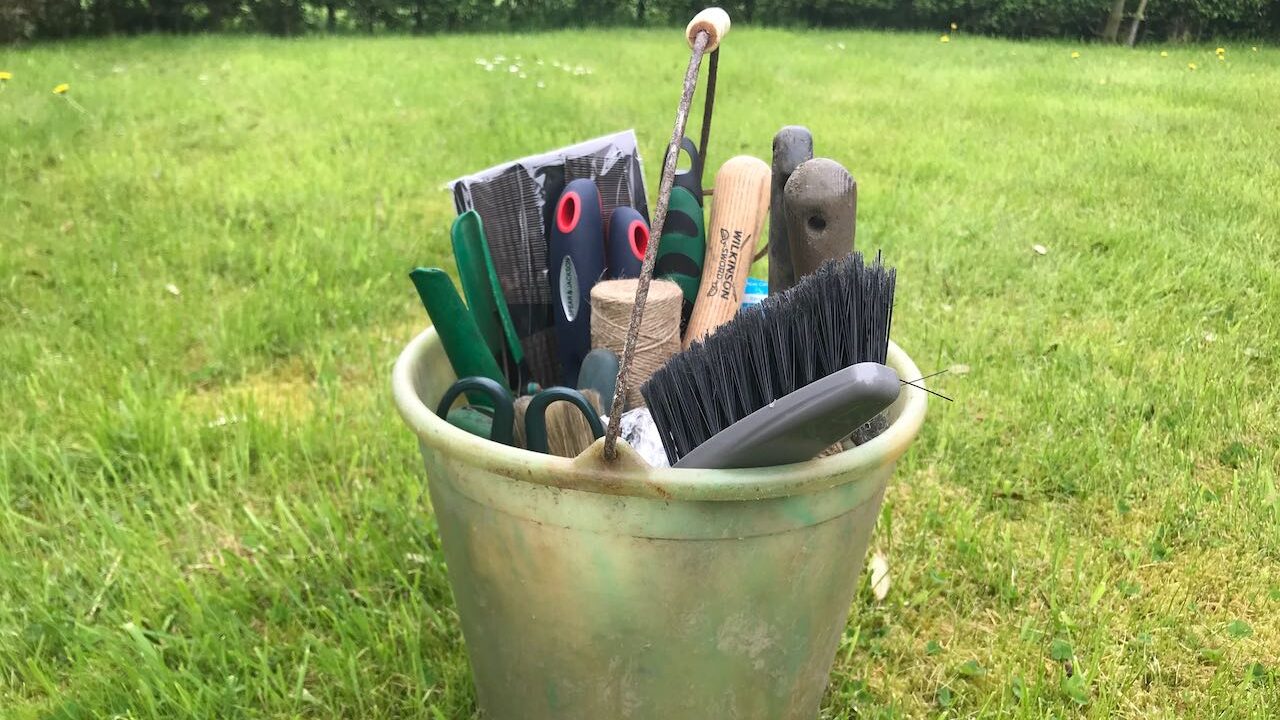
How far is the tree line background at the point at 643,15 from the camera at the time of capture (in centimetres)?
775

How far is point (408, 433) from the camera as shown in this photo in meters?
1.81

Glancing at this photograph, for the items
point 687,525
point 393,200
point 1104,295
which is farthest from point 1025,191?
point 687,525

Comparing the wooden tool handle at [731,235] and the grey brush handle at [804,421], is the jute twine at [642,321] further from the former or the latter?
the grey brush handle at [804,421]

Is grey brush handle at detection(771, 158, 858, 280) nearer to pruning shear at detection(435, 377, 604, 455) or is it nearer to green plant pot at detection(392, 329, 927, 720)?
green plant pot at detection(392, 329, 927, 720)

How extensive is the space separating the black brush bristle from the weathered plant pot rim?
8 centimetres

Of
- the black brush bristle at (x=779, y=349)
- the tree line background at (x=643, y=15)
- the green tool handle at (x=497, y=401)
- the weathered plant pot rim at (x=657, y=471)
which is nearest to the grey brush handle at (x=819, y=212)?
the black brush bristle at (x=779, y=349)

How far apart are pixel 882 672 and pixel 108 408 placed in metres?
1.48

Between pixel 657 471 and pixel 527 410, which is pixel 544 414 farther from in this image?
pixel 657 471

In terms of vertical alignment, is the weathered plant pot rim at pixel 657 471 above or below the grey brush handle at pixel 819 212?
below

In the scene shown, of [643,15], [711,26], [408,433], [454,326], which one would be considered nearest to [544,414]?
[454,326]

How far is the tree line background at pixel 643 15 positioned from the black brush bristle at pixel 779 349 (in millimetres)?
7816

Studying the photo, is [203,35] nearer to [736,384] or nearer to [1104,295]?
[1104,295]

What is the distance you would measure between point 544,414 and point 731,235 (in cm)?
35

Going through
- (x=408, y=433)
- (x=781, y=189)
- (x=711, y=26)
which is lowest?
(x=408, y=433)
